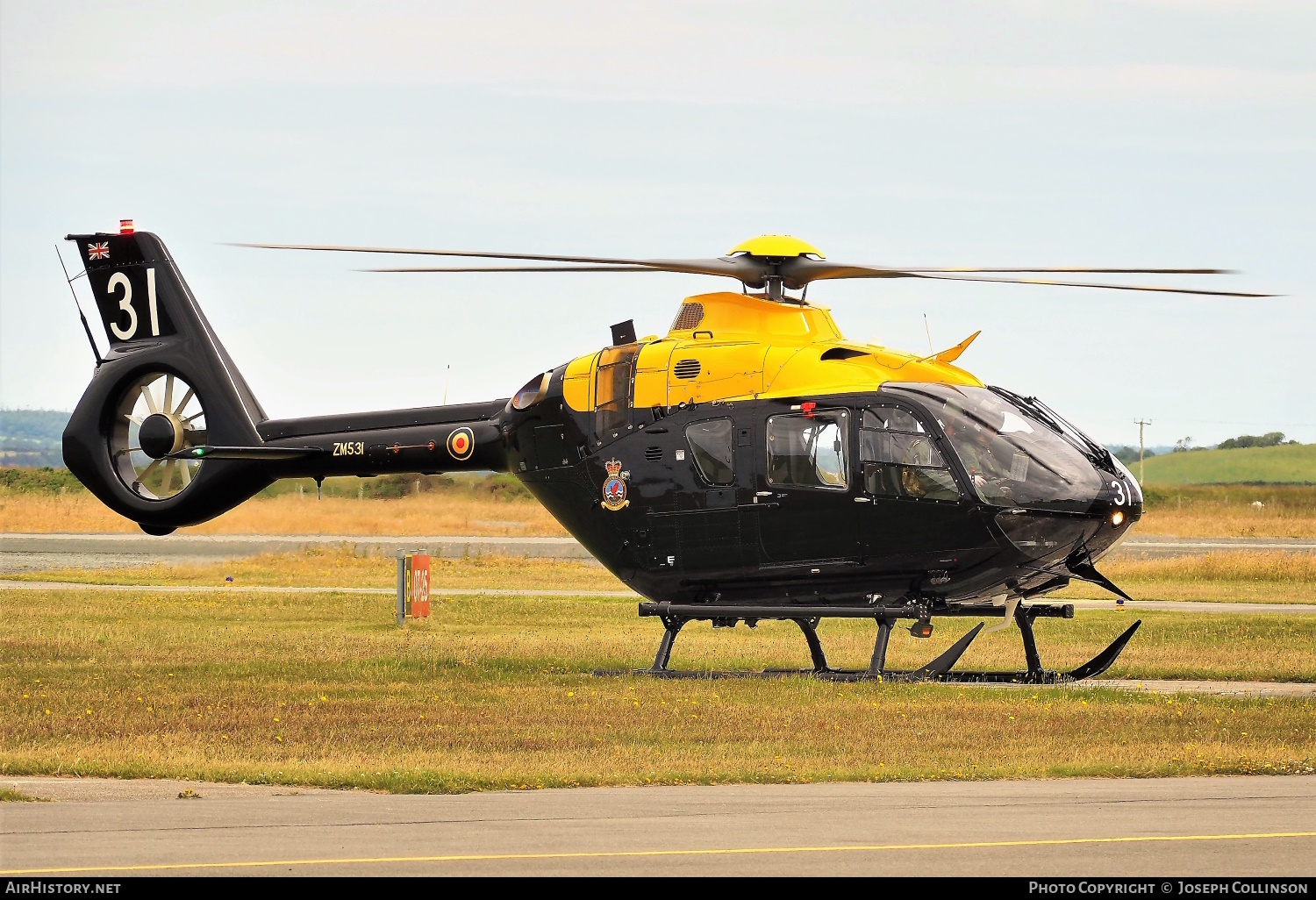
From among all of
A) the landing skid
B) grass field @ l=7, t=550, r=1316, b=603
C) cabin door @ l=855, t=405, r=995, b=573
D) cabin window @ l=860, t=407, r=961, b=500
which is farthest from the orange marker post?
cabin window @ l=860, t=407, r=961, b=500

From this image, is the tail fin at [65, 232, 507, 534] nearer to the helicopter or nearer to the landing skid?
the helicopter

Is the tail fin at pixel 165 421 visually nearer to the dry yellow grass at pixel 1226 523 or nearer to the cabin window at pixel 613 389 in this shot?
the cabin window at pixel 613 389

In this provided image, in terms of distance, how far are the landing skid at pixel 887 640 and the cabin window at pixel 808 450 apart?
5.23ft

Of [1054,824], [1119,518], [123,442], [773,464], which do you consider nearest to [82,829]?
[1054,824]

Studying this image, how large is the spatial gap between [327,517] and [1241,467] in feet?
371

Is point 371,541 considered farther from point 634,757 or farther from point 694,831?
point 694,831

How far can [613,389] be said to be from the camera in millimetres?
21078

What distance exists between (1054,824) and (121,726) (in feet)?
30.7

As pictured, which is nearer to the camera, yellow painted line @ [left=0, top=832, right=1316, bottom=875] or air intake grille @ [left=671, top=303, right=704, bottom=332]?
yellow painted line @ [left=0, top=832, right=1316, bottom=875]

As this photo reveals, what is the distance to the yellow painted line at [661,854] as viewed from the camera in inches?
354

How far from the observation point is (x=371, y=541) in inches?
2267

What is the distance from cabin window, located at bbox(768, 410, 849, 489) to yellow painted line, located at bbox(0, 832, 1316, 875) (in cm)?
952

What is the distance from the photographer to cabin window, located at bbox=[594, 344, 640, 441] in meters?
21.0

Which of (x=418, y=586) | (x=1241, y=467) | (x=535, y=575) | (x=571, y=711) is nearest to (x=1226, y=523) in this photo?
(x=535, y=575)
